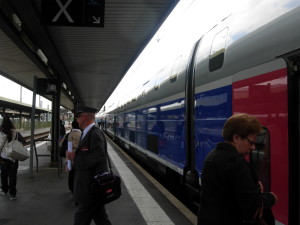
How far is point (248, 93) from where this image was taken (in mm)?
3660

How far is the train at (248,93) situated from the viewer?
292 cm

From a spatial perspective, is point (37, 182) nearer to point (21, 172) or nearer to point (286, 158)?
point (21, 172)

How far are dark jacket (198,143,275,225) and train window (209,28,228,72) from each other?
263 cm

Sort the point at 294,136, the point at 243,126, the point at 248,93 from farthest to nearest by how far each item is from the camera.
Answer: the point at 248,93 → the point at 294,136 → the point at 243,126

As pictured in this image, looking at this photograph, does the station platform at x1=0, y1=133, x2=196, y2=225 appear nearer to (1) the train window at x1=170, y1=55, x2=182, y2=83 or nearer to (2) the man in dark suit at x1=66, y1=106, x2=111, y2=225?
(2) the man in dark suit at x1=66, y1=106, x2=111, y2=225

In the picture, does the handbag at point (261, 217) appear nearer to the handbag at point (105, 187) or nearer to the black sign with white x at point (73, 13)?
the handbag at point (105, 187)

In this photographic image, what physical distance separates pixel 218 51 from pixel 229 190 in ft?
9.76

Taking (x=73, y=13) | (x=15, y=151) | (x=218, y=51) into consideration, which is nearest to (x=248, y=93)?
(x=218, y=51)

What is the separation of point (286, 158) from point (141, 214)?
3.33 meters

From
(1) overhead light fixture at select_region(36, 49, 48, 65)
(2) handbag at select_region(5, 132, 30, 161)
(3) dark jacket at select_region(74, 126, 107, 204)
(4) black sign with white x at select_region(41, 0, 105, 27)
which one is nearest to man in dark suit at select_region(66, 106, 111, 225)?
(3) dark jacket at select_region(74, 126, 107, 204)

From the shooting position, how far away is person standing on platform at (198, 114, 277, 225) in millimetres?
2029

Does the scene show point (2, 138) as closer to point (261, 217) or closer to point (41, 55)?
point (41, 55)

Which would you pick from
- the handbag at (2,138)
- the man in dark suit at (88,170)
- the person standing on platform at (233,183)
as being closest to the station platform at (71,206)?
the handbag at (2,138)

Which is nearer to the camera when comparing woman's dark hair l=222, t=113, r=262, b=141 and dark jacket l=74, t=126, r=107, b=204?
woman's dark hair l=222, t=113, r=262, b=141
